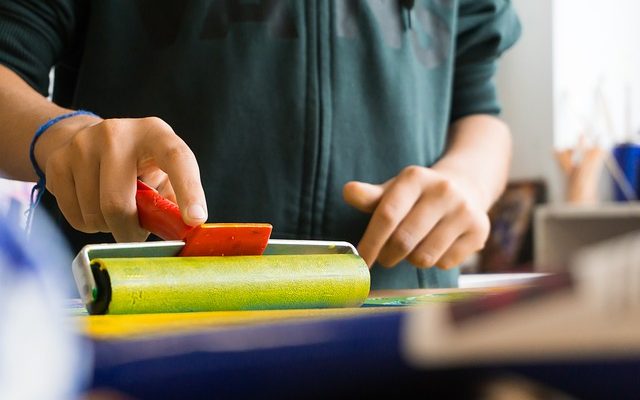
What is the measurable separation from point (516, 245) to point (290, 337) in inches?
98.3

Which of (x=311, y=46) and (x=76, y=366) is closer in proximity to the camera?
(x=76, y=366)

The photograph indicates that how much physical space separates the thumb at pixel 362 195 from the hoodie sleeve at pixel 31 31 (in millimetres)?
318

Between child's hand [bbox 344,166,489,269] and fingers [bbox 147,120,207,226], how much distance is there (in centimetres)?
21

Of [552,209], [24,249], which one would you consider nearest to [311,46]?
Result: [24,249]

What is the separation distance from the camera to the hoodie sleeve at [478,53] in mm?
A: 948

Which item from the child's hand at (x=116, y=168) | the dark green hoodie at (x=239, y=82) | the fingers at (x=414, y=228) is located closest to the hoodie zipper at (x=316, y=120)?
the dark green hoodie at (x=239, y=82)

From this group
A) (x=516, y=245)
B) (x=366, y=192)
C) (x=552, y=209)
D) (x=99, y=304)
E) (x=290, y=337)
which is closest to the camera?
(x=290, y=337)

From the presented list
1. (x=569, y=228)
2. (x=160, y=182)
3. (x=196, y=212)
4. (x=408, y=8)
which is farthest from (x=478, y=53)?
(x=569, y=228)

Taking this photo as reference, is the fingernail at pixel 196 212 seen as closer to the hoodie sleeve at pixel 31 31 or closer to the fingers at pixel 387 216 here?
the fingers at pixel 387 216

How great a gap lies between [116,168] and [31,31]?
0.30m

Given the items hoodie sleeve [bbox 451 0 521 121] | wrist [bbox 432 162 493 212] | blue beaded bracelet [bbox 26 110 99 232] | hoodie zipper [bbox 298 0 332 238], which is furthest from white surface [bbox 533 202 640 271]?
blue beaded bracelet [bbox 26 110 99 232]

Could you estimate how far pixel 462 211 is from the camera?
2.29 ft

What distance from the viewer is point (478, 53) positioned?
967mm

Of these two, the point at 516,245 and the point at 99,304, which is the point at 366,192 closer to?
the point at 99,304
